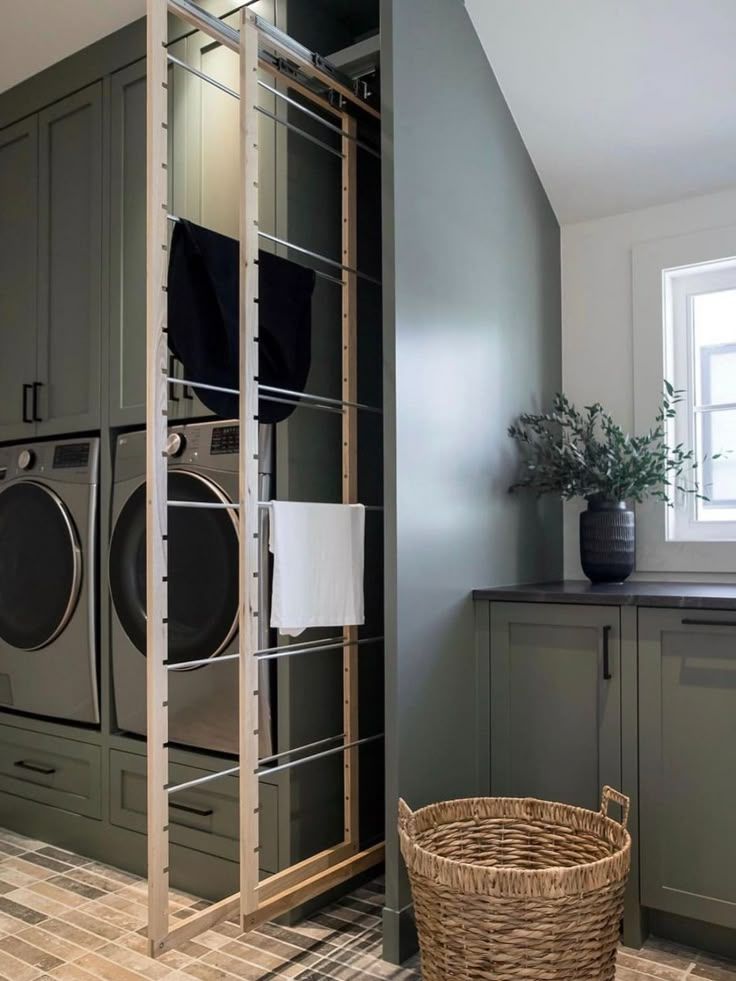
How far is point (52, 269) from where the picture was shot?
2.86 m

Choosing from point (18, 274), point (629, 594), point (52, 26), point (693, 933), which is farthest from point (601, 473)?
point (52, 26)

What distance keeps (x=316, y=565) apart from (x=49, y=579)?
1176mm

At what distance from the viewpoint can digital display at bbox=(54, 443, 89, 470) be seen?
8.86ft

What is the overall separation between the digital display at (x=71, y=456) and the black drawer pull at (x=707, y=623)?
179 centimetres

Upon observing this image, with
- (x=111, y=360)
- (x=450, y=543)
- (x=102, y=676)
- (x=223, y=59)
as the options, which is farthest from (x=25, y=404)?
(x=450, y=543)

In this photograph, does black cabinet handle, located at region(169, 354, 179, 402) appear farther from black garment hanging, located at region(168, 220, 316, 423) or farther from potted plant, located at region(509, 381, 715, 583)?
potted plant, located at region(509, 381, 715, 583)

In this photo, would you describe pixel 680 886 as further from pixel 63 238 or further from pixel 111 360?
pixel 63 238

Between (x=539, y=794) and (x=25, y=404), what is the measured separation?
2.02 meters

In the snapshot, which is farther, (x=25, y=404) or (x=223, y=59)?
(x=25, y=404)

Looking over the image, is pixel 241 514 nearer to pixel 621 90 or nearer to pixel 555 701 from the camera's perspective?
pixel 555 701

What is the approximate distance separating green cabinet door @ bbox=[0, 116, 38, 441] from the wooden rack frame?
4.07ft

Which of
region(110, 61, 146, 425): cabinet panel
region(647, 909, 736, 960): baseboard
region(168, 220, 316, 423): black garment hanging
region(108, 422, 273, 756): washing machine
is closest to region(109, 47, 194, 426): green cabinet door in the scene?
region(110, 61, 146, 425): cabinet panel

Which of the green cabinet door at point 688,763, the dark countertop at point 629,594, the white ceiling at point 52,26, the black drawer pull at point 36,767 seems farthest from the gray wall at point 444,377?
the black drawer pull at point 36,767

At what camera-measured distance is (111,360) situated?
265 cm
